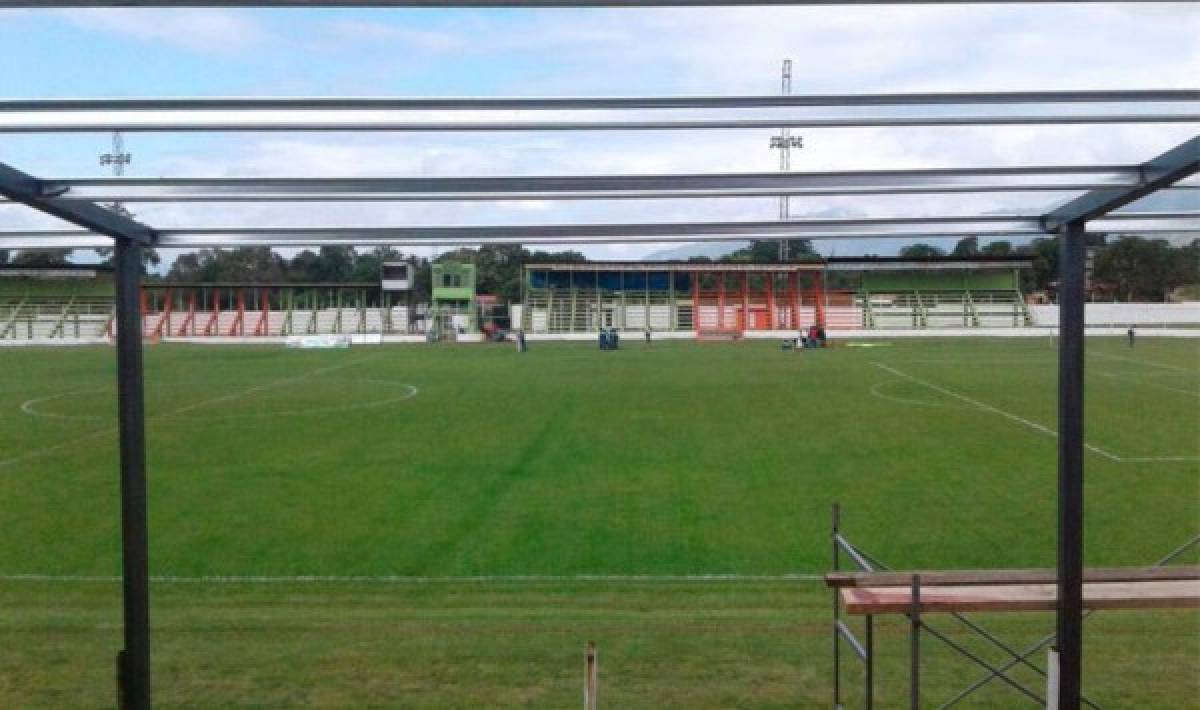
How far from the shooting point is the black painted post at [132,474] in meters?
4.55

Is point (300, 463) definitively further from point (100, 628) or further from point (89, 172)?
point (89, 172)

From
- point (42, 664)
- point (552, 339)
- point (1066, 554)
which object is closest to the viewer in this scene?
point (1066, 554)

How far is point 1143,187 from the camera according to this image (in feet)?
13.1

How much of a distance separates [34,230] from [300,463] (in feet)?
38.5

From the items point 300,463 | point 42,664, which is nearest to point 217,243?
point 42,664

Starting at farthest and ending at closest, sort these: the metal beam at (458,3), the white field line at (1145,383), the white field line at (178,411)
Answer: the white field line at (1145,383)
the white field line at (178,411)
the metal beam at (458,3)

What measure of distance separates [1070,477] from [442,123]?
270 centimetres

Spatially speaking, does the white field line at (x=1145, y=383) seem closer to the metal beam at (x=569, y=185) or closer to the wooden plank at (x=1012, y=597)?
the wooden plank at (x=1012, y=597)

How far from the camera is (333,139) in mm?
4109

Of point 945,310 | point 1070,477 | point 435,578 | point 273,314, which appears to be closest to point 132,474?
point 1070,477

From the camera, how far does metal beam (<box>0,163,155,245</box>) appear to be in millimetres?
3918

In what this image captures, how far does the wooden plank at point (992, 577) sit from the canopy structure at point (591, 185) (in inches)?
43.4

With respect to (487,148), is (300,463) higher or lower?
lower

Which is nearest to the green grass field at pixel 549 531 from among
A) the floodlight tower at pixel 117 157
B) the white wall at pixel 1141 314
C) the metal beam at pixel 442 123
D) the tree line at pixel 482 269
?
the floodlight tower at pixel 117 157
